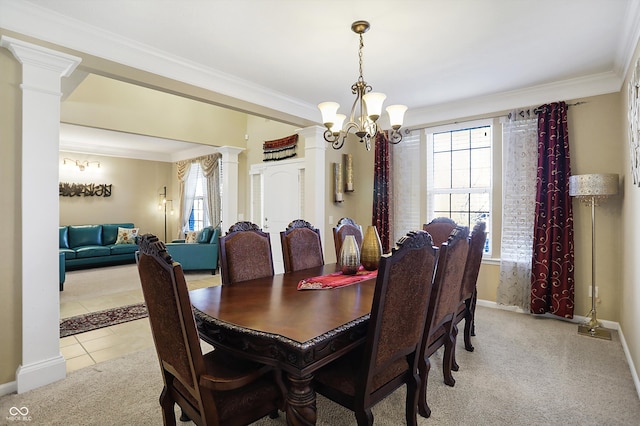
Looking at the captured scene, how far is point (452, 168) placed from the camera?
4348mm

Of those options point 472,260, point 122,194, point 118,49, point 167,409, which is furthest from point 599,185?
point 122,194

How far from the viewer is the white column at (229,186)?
20.6 feet

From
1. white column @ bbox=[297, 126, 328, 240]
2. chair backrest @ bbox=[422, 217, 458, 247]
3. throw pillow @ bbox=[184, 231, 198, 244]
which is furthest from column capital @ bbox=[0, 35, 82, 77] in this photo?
throw pillow @ bbox=[184, 231, 198, 244]

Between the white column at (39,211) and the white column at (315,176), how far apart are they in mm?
2732

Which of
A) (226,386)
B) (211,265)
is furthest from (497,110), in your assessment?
(211,265)

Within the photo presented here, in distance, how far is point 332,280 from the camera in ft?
7.40

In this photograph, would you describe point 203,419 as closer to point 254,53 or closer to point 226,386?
point 226,386

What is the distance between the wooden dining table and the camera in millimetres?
1314

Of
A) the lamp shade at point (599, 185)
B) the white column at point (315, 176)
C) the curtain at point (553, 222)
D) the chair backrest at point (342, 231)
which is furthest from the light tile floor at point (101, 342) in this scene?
the lamp shade at point (599, 185)

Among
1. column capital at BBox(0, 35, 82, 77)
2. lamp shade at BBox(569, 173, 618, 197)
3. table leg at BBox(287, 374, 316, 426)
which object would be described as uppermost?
column capital at BBox(0, 35, 82, 77)

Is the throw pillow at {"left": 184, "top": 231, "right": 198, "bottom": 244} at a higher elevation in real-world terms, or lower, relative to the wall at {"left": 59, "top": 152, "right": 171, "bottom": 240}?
lower

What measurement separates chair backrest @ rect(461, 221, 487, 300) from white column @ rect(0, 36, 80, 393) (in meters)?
2.98

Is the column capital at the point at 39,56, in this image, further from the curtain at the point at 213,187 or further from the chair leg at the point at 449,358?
the curtain at the point at 213,187

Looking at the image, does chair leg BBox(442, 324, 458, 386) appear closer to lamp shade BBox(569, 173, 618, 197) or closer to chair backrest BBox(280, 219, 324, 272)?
chair backrest BBox(280, 219, 324, 272)
